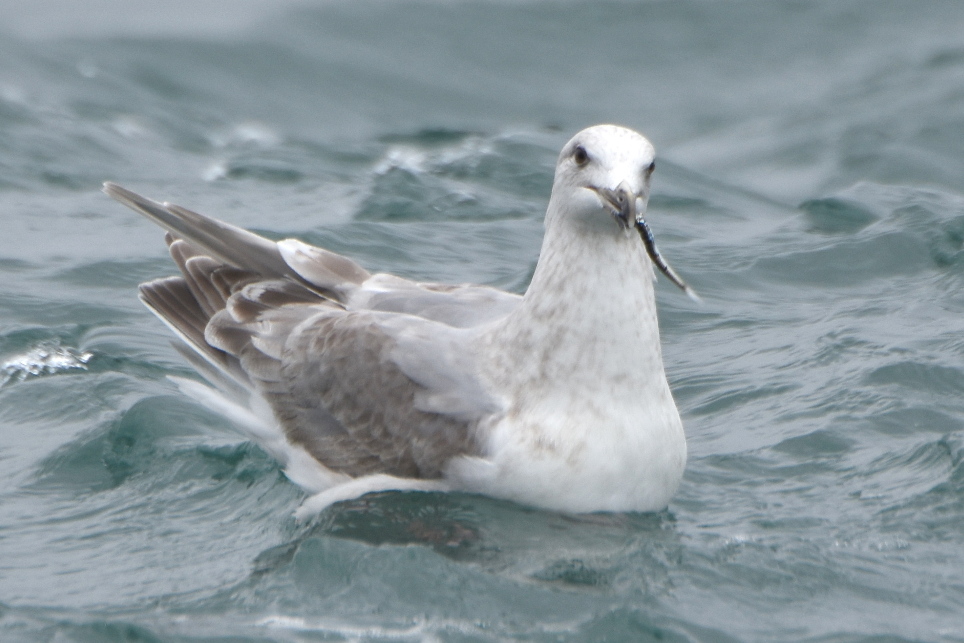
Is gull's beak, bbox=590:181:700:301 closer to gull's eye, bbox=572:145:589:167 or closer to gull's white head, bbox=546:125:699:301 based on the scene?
gull's white head, bbox=546:125:699:301

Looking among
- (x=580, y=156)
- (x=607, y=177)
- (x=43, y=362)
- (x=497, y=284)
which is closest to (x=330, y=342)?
(x=580, y=156)

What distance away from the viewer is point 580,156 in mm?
5543

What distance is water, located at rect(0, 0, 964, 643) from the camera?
536cm

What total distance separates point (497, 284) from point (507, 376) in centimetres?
342

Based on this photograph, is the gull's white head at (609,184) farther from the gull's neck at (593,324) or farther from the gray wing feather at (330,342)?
the gray wing feather at (330,342)

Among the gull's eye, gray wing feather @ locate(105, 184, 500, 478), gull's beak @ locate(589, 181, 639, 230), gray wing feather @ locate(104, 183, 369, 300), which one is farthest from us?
gray wing feather @ locate(104, 183, 369, 300)

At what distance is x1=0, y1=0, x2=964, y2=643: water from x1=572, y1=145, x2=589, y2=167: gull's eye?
1.35m

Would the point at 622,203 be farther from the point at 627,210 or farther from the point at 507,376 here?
the point at 507,376

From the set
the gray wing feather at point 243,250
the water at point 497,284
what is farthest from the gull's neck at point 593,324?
the gray wing feather at point 243,250

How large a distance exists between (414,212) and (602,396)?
5.21 m

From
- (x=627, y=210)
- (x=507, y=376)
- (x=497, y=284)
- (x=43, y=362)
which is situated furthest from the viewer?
(x=497, y=284)


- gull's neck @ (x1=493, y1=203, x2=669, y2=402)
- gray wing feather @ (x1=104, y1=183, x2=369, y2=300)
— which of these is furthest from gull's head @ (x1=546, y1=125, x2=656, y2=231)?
gray wing feather @ (x1=104, y1=183, x2=369, y2=300)

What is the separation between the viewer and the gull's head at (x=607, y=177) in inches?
210

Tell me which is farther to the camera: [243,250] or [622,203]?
[243,250]
